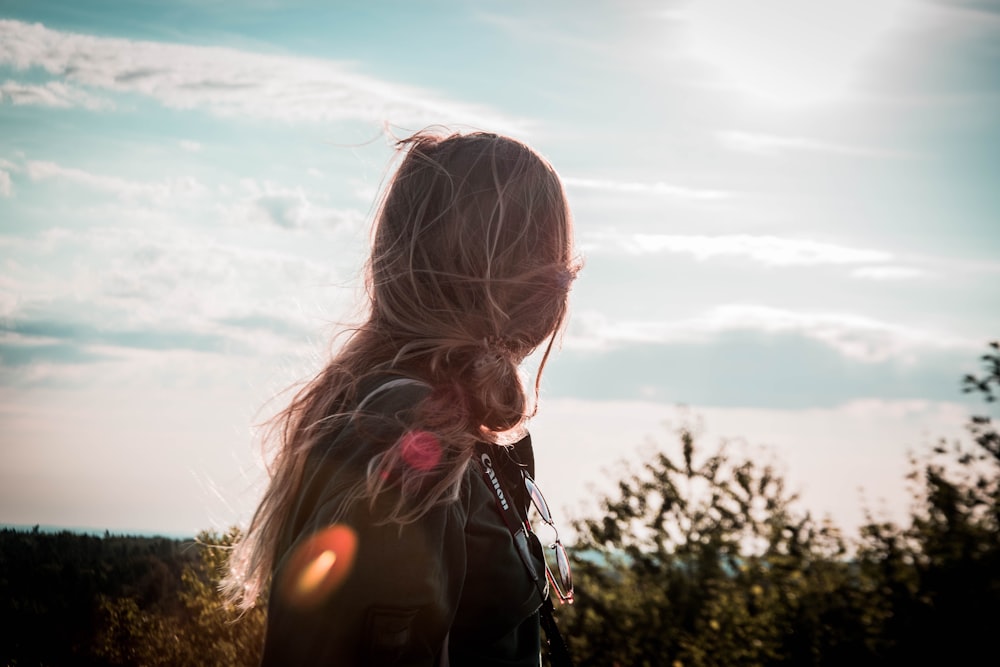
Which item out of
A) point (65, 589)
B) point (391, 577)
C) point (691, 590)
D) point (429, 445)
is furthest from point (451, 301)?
point (691, 590)

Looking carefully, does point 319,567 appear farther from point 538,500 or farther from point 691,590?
point 691,590

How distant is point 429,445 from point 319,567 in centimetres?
30

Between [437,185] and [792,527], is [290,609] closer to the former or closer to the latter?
[437,185]

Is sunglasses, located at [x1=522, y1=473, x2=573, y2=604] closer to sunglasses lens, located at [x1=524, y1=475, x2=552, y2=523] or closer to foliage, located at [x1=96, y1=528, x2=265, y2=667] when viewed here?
sunglasses lens, located at [x1=524, y1=475, x2=552, y2=523]

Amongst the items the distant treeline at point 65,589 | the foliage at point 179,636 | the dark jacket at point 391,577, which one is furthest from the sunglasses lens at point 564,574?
the distant treeline at point 65,589

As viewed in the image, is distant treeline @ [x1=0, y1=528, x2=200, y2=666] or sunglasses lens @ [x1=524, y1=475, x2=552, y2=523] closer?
sunglasses lens @ [x1=524, y1=475, x2=552, y2=523]

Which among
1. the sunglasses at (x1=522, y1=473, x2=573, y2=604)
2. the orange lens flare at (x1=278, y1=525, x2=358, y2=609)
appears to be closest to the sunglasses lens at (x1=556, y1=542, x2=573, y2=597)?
the sunglasses at (x1=522, y1=473, x2=573, y2=604)

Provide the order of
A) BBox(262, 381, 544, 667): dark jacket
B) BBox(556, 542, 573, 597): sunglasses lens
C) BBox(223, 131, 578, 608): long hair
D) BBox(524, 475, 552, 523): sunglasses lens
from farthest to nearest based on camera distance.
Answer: BBox(556, 542, 573, 597): sunglasses lens → BBox(524, 475, 552, 523): sunglasses lens → BBox(223, 131, 578, 608): long hair → BBox(262, 381, 544, 667): dark jacket

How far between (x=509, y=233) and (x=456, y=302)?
0.73 feet

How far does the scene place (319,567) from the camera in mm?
1519

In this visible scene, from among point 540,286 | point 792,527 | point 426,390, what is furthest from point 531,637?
point 792,527

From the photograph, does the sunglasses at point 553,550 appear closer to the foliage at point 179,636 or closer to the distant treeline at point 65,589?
the foliage at point 179,636

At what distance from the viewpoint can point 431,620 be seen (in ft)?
5.11

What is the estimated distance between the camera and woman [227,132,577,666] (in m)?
1.51
